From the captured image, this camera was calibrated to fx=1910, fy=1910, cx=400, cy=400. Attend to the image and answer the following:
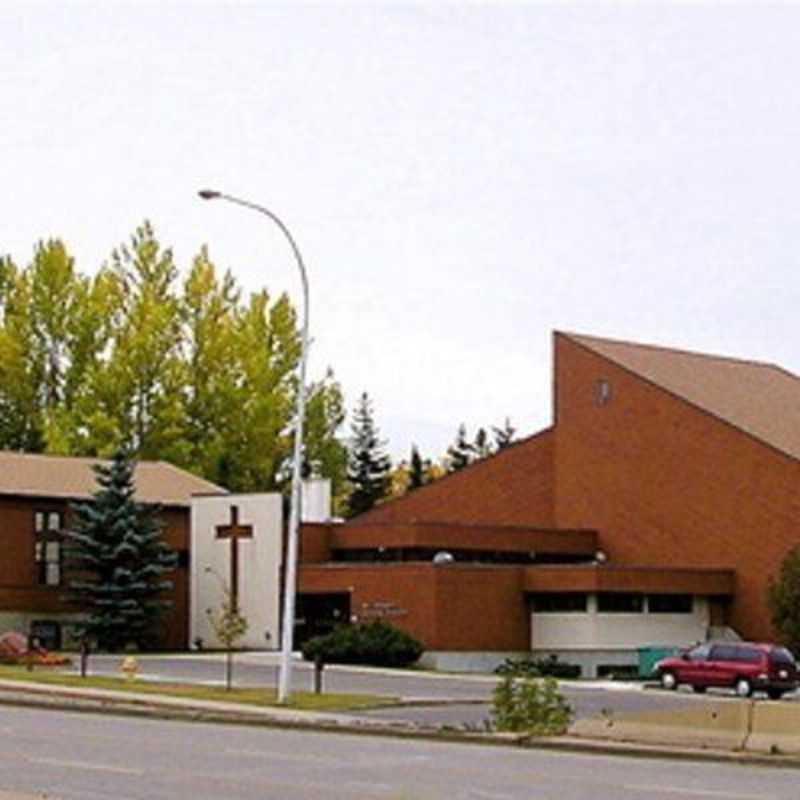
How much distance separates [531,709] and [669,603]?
40.0 m

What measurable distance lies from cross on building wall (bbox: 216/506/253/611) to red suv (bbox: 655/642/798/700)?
1748 centimetres

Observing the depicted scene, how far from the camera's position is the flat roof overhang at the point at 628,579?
64.1m

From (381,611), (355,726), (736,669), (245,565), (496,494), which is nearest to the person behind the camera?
(355,726)

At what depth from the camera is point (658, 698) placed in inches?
1933

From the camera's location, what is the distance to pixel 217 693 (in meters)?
39.1

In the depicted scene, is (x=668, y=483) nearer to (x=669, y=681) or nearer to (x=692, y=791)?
(x=669, y=681)

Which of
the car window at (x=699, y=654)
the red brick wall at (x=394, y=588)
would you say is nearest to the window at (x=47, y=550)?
the red brick wall at (x=394, y=588)

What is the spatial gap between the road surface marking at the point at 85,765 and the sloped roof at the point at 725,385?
48095 millimetres

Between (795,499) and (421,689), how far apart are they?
2373 centimetres

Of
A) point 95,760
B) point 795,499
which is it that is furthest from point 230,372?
point 95,760

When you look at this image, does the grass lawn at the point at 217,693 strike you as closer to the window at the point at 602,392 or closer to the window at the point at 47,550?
the window at the point at 47,550

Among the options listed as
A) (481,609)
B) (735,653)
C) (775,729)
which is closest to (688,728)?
(775,729)

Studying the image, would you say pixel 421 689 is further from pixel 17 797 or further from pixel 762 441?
pixel 17 797

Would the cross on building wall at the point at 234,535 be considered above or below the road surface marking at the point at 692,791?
above
